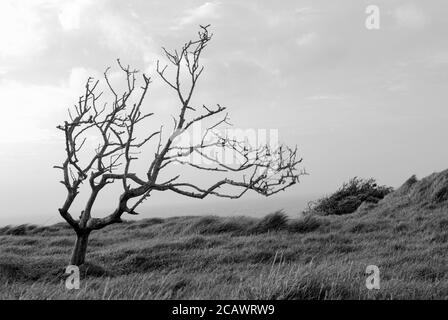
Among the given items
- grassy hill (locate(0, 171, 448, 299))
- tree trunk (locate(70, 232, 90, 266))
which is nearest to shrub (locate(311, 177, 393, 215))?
grassy hill (locate(0, 171, 448, 299))

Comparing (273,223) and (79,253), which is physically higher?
(273,223)

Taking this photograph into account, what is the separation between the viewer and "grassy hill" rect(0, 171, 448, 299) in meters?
6.17

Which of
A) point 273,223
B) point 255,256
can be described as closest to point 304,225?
point 273,223

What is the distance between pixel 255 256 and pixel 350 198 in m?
14.5

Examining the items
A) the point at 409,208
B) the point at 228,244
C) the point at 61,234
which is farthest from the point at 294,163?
the point at 61,234

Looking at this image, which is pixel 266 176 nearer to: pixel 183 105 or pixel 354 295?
pixel 183 105

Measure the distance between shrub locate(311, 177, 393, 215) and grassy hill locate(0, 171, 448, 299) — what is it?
445 centimetres

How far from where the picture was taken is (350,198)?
25844 mm

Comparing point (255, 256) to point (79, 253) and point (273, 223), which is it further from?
point (273, 223)

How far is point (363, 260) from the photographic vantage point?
11461mm

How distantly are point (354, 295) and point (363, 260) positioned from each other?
5.73 metres

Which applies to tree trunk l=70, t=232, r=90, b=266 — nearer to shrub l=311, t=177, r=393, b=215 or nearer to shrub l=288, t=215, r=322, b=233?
shrub l=288, t=215, r=322, b=233
